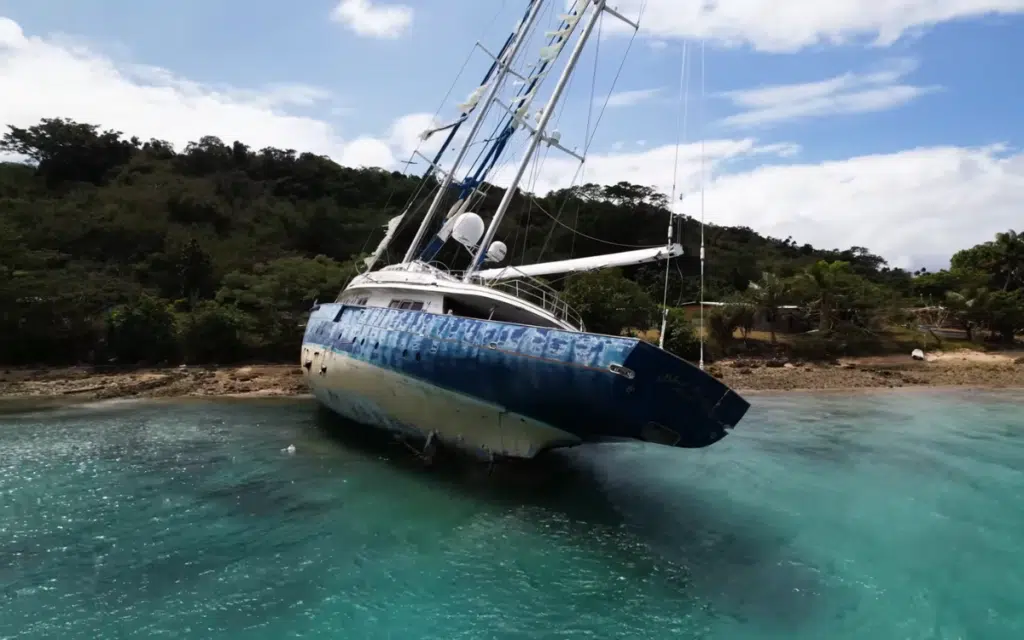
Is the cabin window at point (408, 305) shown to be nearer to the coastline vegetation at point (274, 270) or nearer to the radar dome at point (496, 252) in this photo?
the radar dome at point (496, 252)

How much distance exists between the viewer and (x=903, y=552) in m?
10.7

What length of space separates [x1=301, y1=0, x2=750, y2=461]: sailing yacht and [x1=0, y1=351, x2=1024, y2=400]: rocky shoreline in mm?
8530

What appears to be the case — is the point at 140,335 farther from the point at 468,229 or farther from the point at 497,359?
the point at 497,359

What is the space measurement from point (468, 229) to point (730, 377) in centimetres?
1896

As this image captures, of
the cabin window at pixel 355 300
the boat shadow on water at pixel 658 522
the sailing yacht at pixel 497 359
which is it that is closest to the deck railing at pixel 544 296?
the sailing yacht at pixel 497 359

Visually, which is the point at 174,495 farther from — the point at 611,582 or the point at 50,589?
Answer: the point at 611,582

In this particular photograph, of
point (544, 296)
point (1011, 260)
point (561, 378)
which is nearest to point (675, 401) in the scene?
point (561, 378)

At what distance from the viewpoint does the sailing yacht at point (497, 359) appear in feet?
36.6

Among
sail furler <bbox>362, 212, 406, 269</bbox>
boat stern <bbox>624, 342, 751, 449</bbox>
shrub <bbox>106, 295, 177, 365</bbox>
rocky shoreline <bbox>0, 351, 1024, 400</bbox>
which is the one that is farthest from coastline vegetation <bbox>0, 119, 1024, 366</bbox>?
boat stern <bbox>624, 342, 751, 449</bbox>

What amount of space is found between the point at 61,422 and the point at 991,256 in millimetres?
62696

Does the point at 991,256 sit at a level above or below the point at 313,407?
above

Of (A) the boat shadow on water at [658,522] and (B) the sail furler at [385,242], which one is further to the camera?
(B) the sail furler at [385,242]

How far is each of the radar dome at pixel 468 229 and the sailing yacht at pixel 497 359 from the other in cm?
4

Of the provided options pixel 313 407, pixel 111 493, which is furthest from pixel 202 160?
pixel 111 493
